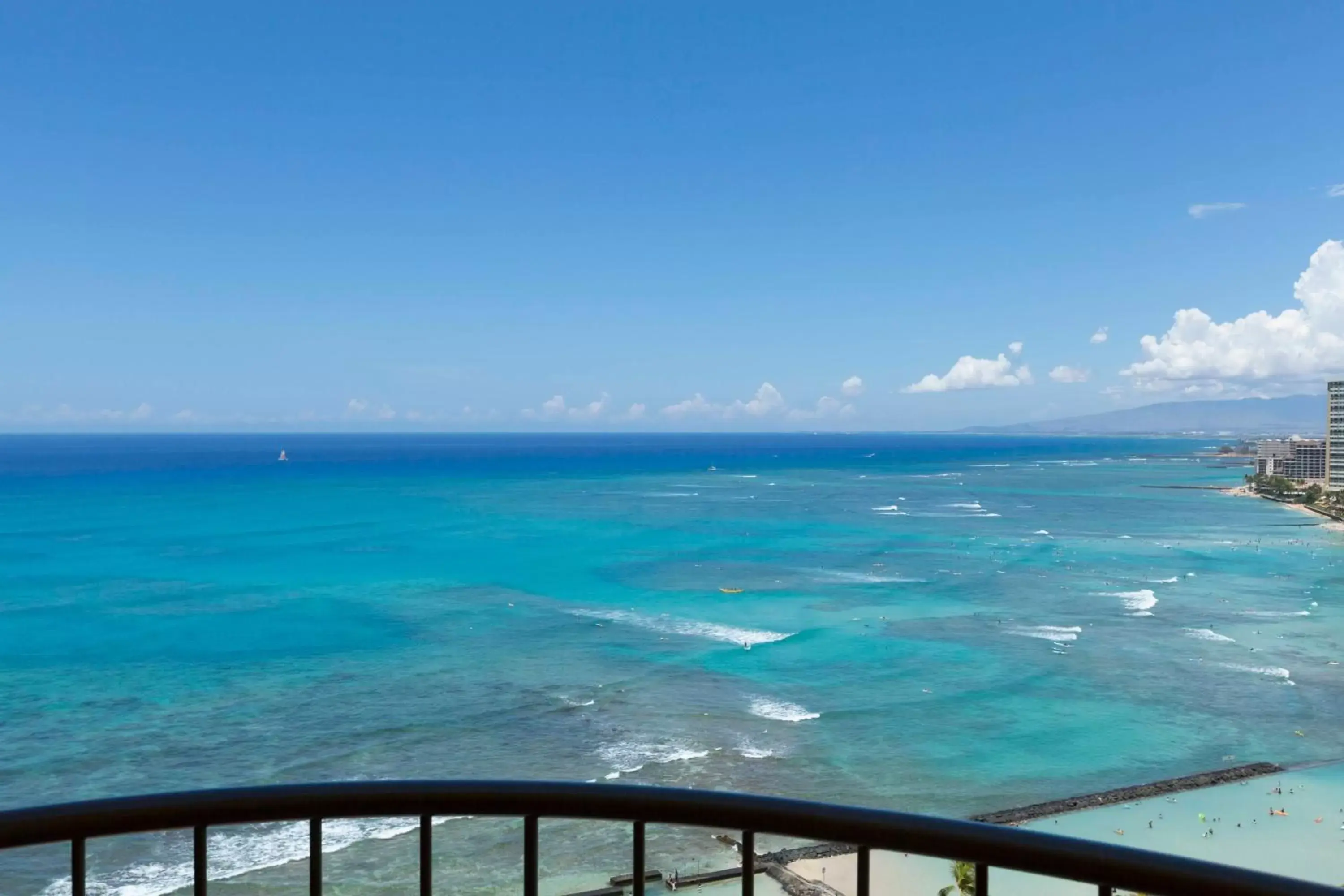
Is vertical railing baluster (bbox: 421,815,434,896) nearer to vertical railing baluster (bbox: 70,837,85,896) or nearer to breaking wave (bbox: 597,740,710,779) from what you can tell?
vertical railing baluster (bbox: 70,837,85,896)

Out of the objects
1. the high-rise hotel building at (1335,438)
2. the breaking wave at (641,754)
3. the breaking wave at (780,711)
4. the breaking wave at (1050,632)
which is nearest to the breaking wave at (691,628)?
the breaking wave at (780,711)

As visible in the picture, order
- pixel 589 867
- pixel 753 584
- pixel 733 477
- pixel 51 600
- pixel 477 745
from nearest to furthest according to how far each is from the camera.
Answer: pixel 589 867 → pixel 477 745 → pixel 51 600 → pixel 753 584 → pixel 733 477

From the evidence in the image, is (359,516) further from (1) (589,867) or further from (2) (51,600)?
(1) (589,867)

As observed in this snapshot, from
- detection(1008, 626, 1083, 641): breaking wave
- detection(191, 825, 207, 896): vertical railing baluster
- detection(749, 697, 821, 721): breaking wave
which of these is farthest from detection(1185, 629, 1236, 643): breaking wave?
detection(191, 825, 207, 896): vertical railing baluster

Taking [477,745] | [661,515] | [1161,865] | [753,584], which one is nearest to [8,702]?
[477,745]

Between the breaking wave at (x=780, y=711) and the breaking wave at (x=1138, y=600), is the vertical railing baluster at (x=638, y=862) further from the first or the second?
the breaking wave at (x=1138, y=600)

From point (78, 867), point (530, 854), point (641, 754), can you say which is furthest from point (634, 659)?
point (78, 867)
